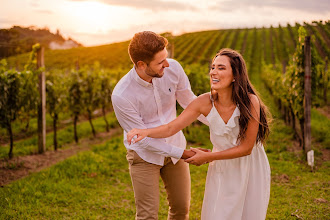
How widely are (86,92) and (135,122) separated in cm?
705

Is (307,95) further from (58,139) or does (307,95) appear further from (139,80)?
(58,139)

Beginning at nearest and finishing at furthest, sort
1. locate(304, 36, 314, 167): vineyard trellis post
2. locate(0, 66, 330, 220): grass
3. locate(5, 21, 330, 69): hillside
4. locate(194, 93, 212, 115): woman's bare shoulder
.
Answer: locate(194, 93, 212, 115): woman's bare shoulder, locate(0, 66, 330, 220): grass, locate(304, 36, 314, 167): vineyard trellis post, locate(5, 21, 330, 69): hillside

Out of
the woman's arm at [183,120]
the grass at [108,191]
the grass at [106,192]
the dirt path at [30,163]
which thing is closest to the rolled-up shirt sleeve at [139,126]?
the woman's arm at [183,120]

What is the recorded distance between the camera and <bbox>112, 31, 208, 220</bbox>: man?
270 centimetres

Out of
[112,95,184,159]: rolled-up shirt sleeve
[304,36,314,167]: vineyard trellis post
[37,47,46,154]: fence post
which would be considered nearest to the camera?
[112,95,184,159]: rolled-up shirt sleeve

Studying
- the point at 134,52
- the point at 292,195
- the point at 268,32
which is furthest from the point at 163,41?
the point at 268,32

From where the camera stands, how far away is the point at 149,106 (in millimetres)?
2912

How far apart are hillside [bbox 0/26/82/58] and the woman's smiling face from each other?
6043 mm

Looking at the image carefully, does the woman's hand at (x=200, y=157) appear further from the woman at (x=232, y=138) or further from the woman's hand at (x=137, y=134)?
the woman's hand at (x=137, y=134)

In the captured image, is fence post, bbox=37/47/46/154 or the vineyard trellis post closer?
the vineyard trellis post

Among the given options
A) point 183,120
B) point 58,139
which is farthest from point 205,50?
point 183,120

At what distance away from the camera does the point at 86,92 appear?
9539 mm

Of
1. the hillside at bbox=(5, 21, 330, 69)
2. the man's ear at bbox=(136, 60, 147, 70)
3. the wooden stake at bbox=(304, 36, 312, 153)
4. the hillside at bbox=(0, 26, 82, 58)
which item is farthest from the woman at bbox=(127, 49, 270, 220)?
the hillside at bbox=(5, 21, 330, 69)

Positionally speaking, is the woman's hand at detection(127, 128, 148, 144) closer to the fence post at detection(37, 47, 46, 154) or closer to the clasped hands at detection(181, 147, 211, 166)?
the clasped hands at detection(181, 147, 211, 166)
